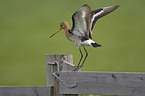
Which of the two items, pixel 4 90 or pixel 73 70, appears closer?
pixel 73 70

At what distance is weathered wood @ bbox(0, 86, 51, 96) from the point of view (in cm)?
272

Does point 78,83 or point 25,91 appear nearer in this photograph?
point 78,83

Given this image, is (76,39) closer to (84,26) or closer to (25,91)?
(84,26)

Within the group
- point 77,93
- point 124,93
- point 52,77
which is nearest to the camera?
point 124,93

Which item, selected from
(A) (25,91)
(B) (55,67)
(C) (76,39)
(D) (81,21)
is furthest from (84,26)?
(A) (25,91)

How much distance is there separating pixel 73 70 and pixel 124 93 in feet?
1.80

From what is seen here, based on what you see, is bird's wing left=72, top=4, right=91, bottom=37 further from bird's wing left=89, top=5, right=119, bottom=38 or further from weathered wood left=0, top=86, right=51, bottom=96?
weathered wood left=0, top=86, right=51, bottom=96

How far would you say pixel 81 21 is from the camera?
2508 millimetres

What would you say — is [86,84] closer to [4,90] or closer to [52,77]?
[52,77]

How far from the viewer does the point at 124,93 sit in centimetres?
238

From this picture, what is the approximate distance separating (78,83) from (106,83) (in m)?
0.28

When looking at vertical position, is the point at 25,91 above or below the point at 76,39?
below

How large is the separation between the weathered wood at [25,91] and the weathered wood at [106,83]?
0.59 feet

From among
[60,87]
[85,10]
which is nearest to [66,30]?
[85,10]
